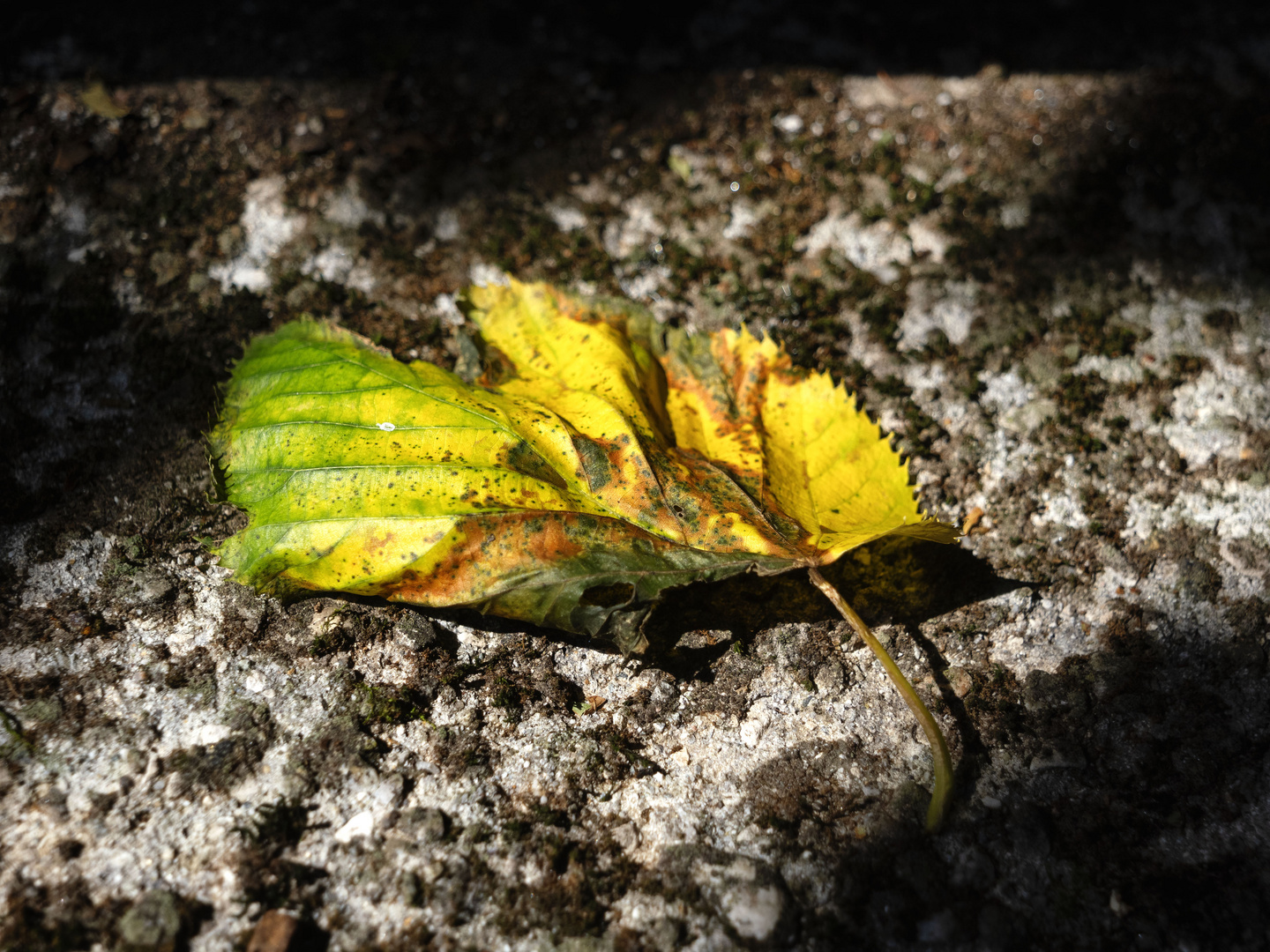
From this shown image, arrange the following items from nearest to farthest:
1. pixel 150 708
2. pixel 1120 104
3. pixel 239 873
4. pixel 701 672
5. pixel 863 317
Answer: pixel 239 873 → pixel 150 708 → pixel 701 672 → pixel 863 317 → pixel 1120 104

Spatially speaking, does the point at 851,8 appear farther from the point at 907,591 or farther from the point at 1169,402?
the point at 907,591

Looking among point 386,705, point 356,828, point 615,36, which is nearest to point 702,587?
point 386,705

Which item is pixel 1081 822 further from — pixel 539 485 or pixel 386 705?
pixel 386 705

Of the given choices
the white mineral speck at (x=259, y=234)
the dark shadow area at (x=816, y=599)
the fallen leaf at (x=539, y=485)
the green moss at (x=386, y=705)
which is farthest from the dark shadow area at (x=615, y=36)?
the green moss at (x=386, y=705)

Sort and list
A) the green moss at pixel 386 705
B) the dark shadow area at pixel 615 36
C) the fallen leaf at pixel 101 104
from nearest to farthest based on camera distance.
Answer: the green moss at pixel 386 705, the fallen leaf at pixel 101 104, the dark shadow area at pixel 615 36

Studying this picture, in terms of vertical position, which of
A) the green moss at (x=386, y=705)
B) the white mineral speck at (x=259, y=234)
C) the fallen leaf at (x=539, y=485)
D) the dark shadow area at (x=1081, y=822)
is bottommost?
the dark shadow area at (x=1081, y=822)

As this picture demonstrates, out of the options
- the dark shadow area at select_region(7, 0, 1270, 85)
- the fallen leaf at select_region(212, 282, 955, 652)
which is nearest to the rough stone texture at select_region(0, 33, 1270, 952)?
the dark shadow area at select_region(7, 0, 1270, 85)

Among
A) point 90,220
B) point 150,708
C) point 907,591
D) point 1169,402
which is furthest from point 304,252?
point 1169,402

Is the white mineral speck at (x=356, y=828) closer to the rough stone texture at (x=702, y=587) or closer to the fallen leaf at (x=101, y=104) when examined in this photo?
the rough stone texture at (x=702, y=587)
